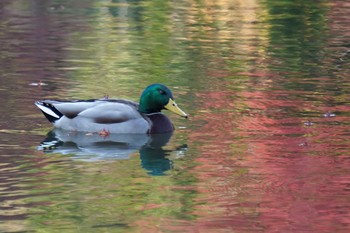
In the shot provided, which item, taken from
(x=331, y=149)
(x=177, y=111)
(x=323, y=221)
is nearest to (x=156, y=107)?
(x=177, y=111)

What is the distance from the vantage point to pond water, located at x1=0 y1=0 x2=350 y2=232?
11016 millimetres

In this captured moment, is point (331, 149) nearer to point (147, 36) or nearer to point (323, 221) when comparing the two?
point (323, 221)

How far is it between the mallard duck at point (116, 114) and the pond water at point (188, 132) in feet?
0.57

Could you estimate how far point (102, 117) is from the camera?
15047 mm

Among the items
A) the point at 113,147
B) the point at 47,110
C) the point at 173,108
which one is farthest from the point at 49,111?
the point at 173,108

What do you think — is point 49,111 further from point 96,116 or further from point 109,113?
point 109,113

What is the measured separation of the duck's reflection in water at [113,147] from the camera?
13578 millimetres

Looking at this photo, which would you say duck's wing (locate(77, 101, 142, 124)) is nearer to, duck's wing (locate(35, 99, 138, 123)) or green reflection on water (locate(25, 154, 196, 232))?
duck's wing (locate(35, 99, 138, 123))

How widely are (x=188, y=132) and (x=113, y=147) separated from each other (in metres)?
1.09

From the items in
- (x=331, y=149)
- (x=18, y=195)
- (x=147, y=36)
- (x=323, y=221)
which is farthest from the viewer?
(x=147, y=36)

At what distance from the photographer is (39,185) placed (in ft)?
39.7

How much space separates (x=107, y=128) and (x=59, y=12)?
557 inches

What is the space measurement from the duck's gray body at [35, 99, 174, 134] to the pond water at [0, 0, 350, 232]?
17cm

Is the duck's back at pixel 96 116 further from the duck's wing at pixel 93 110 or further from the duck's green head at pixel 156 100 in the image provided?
→ the duck's green head at pixel 156 100
